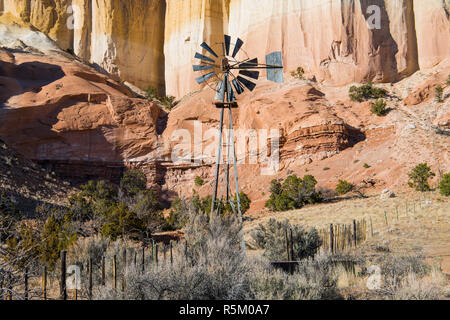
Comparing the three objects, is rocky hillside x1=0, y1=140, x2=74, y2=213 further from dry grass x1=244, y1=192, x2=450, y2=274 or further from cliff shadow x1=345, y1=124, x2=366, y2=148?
cliff shadow x1=345, y1=124, x2=366, y2=148

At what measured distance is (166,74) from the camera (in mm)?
50438

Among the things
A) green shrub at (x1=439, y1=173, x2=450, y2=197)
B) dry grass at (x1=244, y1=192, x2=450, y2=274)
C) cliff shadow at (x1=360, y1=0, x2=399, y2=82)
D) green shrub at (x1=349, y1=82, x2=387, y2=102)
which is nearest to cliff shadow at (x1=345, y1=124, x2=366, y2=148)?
green shrub at (x1=349, y1=82, x2=387, y2=102)

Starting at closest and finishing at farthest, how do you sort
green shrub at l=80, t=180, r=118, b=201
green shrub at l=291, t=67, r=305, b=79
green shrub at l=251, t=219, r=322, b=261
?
green shrub at l=251, t=219, r=322, b=261 < green shrub at l=80, t=180, r=118, b=201 < green shrub at l=291, t=67, r=305, b=79

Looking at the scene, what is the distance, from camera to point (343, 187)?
25.7 meters

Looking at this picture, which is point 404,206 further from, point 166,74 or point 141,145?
point 166,74

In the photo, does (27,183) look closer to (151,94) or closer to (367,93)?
(151,94)

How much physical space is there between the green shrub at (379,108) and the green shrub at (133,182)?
61.1ft

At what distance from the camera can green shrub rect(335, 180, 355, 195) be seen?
25.7 meters

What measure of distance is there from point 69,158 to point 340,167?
2026 centimetres

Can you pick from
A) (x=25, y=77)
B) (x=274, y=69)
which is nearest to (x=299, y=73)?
(x=25, y=77)

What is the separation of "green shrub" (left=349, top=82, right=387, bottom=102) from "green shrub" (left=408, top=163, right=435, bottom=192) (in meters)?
11.0

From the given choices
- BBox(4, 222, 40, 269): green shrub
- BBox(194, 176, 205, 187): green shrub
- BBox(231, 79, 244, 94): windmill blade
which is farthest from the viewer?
BBox(194, 176, 205, 187): green shrub

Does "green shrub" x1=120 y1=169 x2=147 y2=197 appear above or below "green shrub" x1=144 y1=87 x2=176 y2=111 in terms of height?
below
